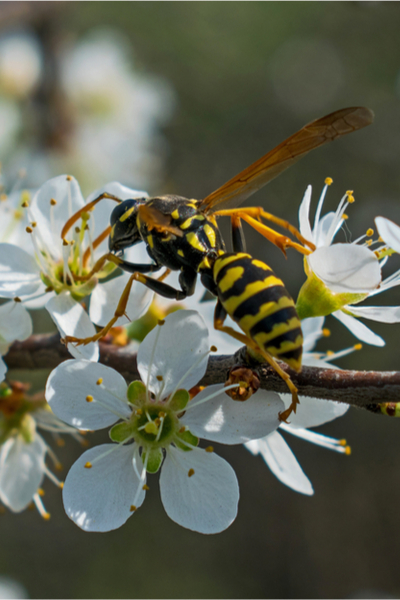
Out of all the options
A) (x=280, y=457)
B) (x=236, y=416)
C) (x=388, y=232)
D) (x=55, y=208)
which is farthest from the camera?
(x=55, y=208)

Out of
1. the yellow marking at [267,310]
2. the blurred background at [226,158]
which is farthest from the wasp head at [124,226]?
the blurred background at [226,158]

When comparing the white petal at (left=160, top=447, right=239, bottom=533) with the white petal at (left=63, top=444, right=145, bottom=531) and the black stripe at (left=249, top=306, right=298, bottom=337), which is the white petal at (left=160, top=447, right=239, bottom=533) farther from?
the black stripe at (left=249, top=306, right=298, bottom=337)

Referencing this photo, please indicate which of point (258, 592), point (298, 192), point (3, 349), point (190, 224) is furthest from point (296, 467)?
point (298, 192)

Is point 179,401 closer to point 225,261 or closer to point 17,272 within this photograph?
point 225,261

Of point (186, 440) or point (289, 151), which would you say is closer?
point (186, 440)

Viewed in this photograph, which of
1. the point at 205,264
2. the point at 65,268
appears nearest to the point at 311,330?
the point at 205,264

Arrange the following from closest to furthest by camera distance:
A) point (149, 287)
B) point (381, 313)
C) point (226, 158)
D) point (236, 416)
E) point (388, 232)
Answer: point (388, 232) < point (236, 416) < point (381, 313) < point (149, 287) < point (226, 158)

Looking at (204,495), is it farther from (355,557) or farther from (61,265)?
(355,557)
